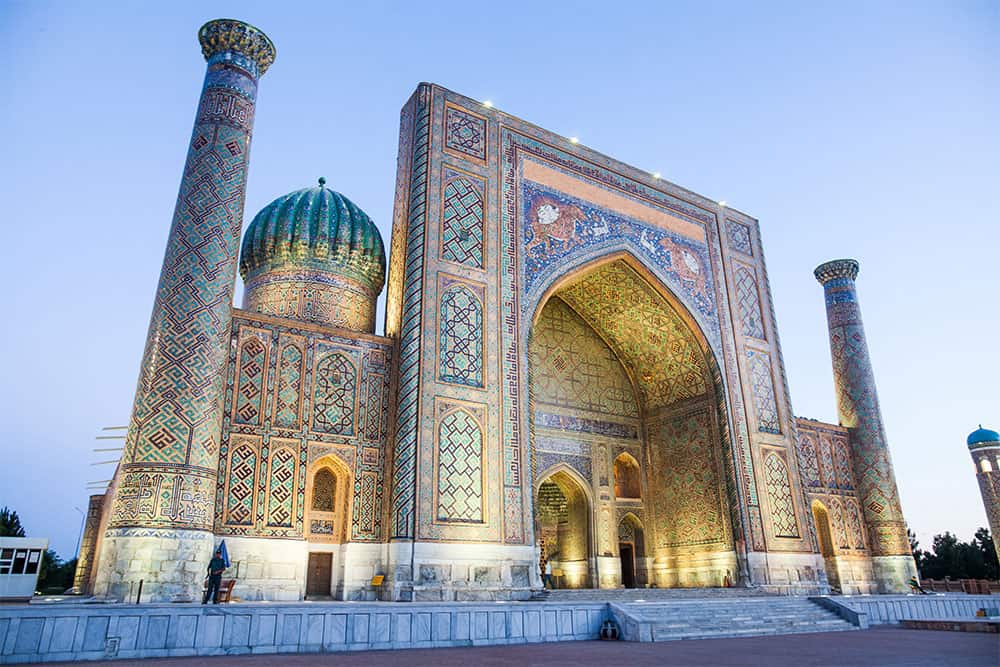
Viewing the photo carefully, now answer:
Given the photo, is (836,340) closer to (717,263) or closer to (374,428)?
(717,263)

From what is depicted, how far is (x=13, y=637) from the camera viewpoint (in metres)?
3.55

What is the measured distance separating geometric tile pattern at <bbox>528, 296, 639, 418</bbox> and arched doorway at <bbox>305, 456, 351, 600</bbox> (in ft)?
11.0

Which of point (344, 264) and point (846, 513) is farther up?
point (344, 264)

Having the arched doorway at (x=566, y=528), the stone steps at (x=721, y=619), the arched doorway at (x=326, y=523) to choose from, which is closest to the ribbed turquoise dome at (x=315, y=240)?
the arched doorway at (x=326, y=523)

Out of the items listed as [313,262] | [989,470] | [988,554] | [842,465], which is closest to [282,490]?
[313,262]

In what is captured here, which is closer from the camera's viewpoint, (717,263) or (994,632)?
(994,632)

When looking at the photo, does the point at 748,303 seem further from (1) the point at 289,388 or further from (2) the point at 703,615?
(1) the point at 289,388

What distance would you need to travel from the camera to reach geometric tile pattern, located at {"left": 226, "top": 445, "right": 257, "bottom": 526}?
6.02 meters

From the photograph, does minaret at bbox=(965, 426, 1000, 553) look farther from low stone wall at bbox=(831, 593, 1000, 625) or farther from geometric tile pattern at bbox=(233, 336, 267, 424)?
geometric tile pattern at bbox=(233, 336, 267, 424)

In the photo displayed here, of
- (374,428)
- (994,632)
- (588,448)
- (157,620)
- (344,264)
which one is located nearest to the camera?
(157,620)

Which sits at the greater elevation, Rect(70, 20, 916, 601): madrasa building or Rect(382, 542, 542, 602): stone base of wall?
Rect(70, 20, 916, 601): madrasa building

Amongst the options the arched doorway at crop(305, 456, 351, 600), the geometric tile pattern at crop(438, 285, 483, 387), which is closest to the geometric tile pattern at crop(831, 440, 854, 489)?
the geometric tile pattern at crop(438, 285, 483, 387)

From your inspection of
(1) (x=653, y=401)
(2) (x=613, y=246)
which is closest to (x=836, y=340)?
(1) (x=653, y=401)

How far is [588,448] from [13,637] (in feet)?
23.3
